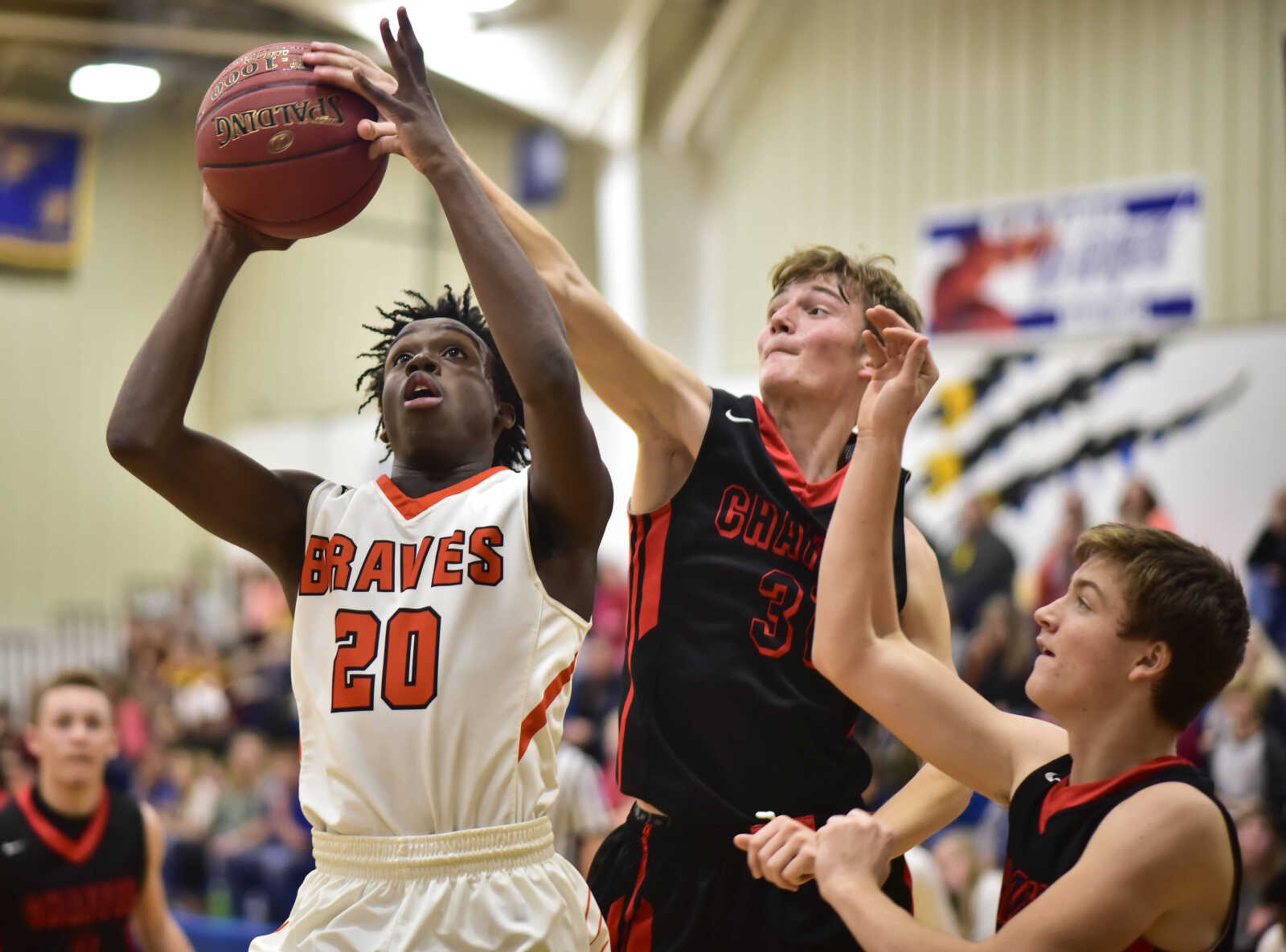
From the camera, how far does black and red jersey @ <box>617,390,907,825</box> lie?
3184mm

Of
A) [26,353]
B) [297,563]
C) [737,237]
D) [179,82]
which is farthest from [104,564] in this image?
[297,563]

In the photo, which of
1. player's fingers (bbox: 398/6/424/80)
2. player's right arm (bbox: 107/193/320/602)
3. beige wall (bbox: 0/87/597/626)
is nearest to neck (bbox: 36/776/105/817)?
player's right arm (bbox: 107/193/320/602)

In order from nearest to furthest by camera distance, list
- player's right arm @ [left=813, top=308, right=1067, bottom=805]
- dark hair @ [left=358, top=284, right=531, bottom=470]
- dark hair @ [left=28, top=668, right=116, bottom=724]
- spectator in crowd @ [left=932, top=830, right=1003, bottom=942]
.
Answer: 1. player's right arm @ [left=813, top=308, right=1067, bottom=805]
2. dark hair @ [left=358, top=284, right=531, bottom=470]
3. dark hair @ [left=28, top=668, right=116, bottom=724]
4. spectator in crowd @ [left=932, top=830, right=1003, bottom=942]

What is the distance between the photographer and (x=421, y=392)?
2832 mm

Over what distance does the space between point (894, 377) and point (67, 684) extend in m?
4.27

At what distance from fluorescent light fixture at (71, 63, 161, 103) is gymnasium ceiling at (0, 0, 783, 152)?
191 mm

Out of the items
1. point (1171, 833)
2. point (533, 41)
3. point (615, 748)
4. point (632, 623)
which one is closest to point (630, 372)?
point (632, 623)

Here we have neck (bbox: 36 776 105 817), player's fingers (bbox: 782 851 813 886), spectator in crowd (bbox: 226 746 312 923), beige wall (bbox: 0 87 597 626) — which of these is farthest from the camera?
beige wall (bbox: 0 87 597 626)

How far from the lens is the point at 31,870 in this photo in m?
5.43

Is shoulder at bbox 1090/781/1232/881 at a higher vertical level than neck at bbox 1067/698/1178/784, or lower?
lower

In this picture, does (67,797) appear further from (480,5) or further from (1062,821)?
(480,5)

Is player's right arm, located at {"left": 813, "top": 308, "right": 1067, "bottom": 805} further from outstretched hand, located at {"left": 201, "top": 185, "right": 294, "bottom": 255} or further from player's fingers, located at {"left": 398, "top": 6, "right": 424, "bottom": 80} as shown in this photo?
outstretched hand, located at {"left": 201, "top": 185, "right": 294, "bottom": 255}

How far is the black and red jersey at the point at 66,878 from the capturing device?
17.6 feet

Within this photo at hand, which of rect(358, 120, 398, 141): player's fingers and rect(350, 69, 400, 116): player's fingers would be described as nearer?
rect(350, 69, 400, 116): player's fingers
